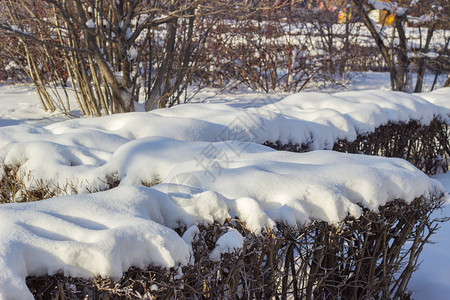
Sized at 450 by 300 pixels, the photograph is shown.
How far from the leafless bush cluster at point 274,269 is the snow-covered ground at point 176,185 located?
0.05m

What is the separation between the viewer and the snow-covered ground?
1.55 meters

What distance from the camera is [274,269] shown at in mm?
1961

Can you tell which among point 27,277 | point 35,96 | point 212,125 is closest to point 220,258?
point 27,277

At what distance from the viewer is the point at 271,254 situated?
75.1 inches

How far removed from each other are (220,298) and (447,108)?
5238 millimetres

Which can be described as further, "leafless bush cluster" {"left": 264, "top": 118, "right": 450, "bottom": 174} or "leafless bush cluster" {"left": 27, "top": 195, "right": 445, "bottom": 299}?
"leafless bush cluster" {"left": 264, "top": 118, "right": 450, "bottom": 174}

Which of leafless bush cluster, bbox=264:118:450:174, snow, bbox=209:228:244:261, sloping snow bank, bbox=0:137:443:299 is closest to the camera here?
sloping snow bank, bbox=0:137:443:299

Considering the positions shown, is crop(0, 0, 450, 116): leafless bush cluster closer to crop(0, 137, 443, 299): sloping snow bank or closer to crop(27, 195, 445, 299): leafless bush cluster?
crop(0, 137, 443, 299): sloping snow bank

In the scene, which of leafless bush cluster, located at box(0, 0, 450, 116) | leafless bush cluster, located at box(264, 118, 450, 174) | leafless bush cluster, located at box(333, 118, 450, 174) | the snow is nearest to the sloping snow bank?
the snow

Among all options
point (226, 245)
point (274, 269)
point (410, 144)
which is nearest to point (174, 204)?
point (226, 245)

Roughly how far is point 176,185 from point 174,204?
21cm

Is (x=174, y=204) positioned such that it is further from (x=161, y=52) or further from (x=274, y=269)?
(x=161, y=52)

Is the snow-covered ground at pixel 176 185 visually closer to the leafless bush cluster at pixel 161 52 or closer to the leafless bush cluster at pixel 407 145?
the leafless bush cluster at pixel 407 145

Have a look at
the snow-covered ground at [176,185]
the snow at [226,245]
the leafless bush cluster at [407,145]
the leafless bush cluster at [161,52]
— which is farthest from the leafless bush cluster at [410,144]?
the snow at [226,245]
